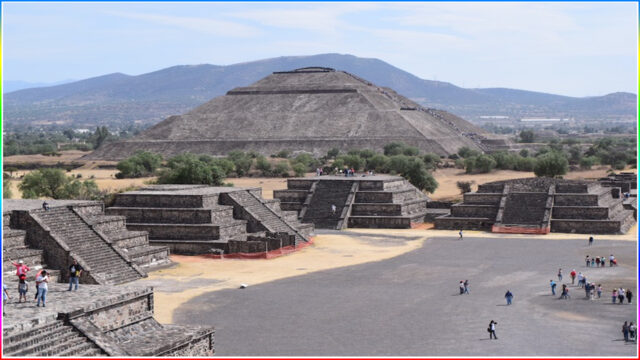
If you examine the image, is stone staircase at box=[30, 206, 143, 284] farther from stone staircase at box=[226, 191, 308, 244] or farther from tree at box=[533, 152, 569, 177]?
tree at box=[533, 152, 569, 177]

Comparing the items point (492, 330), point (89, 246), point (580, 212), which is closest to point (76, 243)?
point (89, 246)

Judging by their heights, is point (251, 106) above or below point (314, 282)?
above

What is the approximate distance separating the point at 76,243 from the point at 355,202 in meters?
29.0

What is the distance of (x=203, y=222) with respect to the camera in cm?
5100

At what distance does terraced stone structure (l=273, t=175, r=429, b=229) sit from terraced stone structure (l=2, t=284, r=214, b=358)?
37.2 meters

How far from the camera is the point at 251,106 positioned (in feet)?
579

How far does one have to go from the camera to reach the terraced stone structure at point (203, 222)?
163 ft

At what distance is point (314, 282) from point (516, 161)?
7974 cm

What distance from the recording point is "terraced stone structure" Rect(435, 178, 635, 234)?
60438mm

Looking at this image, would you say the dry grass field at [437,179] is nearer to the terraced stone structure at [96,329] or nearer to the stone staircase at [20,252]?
the stone staircase at [20,252]

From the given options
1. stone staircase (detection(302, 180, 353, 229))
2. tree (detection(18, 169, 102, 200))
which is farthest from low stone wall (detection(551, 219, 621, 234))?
tree (detection(18, 169, 102, 200))

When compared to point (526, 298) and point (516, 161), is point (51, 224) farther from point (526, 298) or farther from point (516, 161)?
point (516, 161)

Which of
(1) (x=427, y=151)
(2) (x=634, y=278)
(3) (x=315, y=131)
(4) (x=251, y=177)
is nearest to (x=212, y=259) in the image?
(2) (x=634, y=278)

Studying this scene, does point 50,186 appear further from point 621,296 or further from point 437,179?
point 437,179
